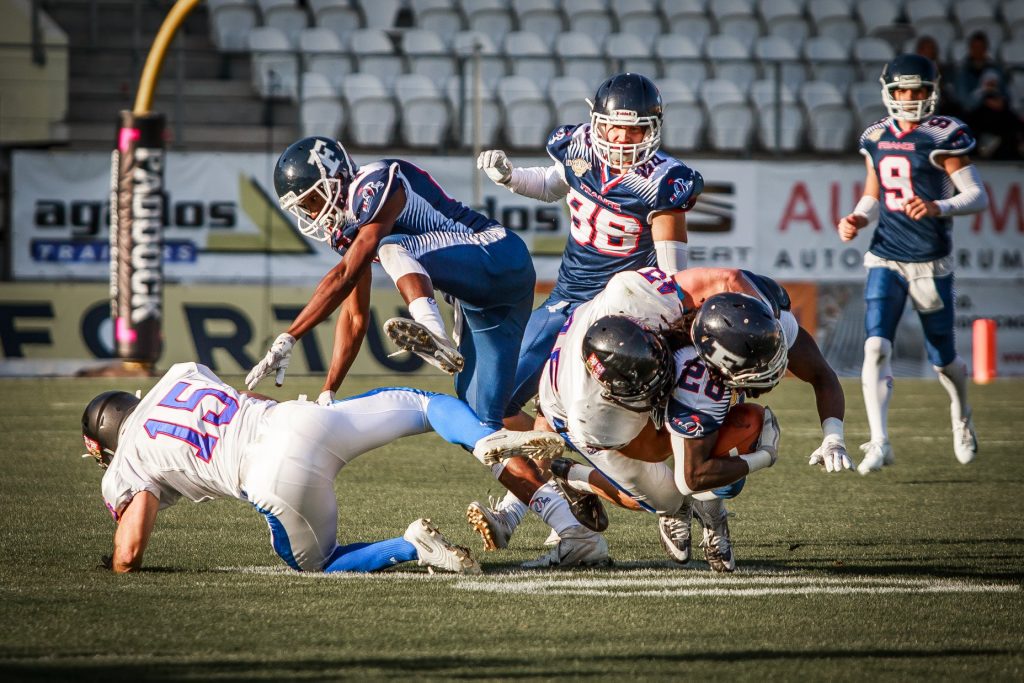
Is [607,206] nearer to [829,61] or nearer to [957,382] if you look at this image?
[957,382]

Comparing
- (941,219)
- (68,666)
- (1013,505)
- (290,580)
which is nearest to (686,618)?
(290,580)

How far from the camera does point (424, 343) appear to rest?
4812 millimetres

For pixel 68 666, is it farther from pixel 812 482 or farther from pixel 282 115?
pixel 282 115

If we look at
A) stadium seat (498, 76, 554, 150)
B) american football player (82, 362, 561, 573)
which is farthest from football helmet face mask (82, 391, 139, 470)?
stadium seat (498, 76, 554, 150)

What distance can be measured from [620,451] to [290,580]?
1.09m

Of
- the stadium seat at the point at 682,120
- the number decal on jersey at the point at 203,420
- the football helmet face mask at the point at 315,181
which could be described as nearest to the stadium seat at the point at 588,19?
the stadium seat at the point at 682,120

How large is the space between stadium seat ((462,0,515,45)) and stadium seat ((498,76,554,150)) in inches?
46.7

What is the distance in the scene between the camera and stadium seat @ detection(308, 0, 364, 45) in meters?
15.6

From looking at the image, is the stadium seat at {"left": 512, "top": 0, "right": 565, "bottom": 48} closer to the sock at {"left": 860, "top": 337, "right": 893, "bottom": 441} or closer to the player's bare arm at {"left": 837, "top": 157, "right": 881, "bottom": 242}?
the player's bare arm at {"left": 837, "top": 157, "right": 881, "bottom": 242}

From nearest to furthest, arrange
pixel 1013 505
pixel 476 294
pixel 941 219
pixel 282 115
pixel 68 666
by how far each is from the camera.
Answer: pixel 68 666 < pixel 476 294 < pixel 1013 505 < pixel 941 219 < pixel 282 115

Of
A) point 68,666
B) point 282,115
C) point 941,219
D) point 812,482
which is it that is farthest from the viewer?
point 282,115

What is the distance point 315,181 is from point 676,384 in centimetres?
156

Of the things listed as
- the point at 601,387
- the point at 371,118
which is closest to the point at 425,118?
the point at 371,118

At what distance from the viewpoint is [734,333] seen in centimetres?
410
